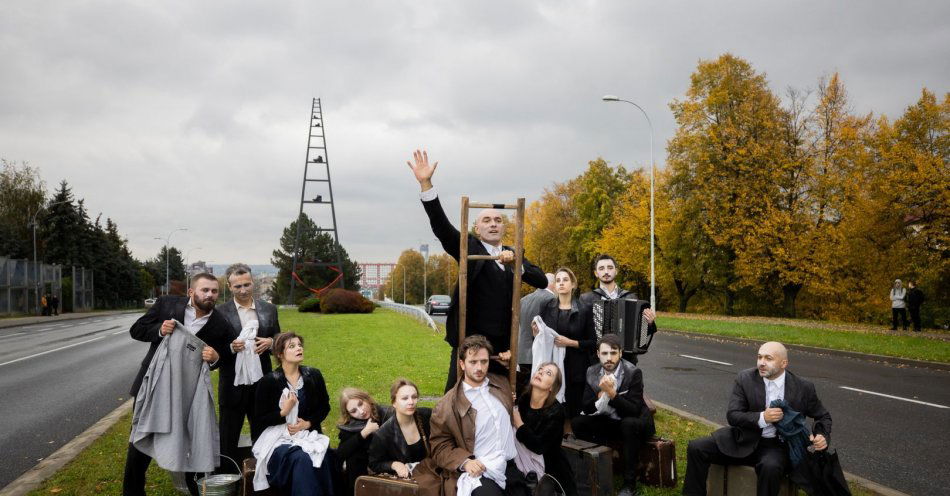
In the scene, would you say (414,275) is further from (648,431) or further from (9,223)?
(648,431)

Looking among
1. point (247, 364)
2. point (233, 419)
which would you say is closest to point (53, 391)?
point (233, 419)

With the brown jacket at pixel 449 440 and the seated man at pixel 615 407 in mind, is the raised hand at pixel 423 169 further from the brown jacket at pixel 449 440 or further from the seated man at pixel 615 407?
the seated man at pixel 615 407

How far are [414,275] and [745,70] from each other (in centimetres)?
9963

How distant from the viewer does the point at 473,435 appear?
451 centimetres

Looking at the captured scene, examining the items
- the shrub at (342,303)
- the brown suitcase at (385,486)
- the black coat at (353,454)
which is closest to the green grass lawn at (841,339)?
the black coat at (353,454)

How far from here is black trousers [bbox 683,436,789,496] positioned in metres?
4.58

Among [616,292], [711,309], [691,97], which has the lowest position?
[711,309]

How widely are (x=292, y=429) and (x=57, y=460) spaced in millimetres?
3161

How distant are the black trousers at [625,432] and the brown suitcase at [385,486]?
1.94 meters

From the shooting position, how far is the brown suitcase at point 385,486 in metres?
4.38

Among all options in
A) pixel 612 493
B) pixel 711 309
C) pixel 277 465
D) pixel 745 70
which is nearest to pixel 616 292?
pixel 612 493

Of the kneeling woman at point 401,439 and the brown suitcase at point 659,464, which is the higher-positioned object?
the kneeling woman at point 401,439

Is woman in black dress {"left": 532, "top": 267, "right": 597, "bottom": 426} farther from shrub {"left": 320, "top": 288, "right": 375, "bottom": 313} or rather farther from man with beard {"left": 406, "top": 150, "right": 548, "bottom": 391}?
shrub {"left": 320, "top": 288, "right": 375, "bottom": 313}

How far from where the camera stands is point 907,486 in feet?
18.9
